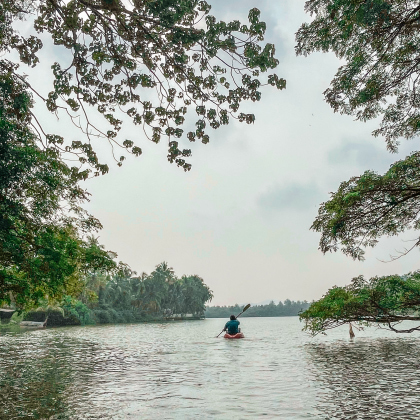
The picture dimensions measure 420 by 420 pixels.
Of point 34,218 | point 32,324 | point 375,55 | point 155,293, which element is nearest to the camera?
point 375,55

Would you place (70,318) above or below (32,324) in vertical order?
above

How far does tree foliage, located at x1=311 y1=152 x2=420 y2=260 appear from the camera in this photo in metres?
11.1

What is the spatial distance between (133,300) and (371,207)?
86730mm

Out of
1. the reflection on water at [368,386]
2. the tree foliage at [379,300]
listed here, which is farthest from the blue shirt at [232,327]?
the tree foliage at [379,300]

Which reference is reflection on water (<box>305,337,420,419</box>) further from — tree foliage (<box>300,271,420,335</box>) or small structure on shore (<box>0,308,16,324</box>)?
small structure on shore (<box>0,308,16,324</box>)

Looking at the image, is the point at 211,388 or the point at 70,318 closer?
the point at 211,388

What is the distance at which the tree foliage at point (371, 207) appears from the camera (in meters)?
11.1

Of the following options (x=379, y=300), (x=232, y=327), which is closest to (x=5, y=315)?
(x=232, y=327)

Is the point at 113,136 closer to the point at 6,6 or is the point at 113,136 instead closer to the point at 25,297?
the point at 6,6

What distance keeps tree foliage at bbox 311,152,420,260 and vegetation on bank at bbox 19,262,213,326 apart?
5382 cm

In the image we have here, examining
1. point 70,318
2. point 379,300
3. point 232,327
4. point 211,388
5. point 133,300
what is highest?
point 133,300

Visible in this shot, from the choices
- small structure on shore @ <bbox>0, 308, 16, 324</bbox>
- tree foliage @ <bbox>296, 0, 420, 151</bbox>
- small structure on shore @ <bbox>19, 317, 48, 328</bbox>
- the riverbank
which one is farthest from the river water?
small structure on shore @ <bbox>0, 308, 16, 324</bbox>

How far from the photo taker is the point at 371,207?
11.9 metres

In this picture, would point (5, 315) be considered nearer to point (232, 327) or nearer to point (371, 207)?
point (232, 327)
